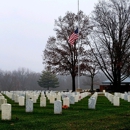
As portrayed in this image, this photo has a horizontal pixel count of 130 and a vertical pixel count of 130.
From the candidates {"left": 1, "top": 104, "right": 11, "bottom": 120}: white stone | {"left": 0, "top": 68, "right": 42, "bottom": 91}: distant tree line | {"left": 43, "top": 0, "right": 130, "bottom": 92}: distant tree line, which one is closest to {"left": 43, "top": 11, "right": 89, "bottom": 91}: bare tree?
{"left": 43, "top": 0, "right": 130, "bottom": 92}: distant tree line

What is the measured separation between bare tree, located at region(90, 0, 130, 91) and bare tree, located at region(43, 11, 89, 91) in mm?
2067

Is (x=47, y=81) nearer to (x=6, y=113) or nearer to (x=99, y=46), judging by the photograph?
(x=99, y=46)

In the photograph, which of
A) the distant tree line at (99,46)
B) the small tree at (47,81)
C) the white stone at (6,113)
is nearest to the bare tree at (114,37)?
the distant tree line at (99,46)

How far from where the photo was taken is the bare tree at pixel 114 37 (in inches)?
1407

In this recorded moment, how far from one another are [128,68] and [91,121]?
89.0ft

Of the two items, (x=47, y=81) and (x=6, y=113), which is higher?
(x=47, y=81)

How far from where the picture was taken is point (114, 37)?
36750 mm

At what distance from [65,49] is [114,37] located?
7112 millimetres

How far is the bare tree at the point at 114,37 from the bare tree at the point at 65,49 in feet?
6.78

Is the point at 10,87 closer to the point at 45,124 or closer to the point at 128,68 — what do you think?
the point at 128,68

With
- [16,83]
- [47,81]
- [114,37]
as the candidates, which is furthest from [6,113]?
[16,83]

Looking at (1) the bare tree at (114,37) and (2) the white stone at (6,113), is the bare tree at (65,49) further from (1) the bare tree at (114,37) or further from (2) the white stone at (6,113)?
(2) the white stone at (6,113)

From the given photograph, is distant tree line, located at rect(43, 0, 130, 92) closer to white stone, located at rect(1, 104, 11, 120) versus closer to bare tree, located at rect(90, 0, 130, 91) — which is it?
bare tree, located at rect(90, 0, 130, 91)

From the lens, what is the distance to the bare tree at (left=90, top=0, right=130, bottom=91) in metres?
35.8
